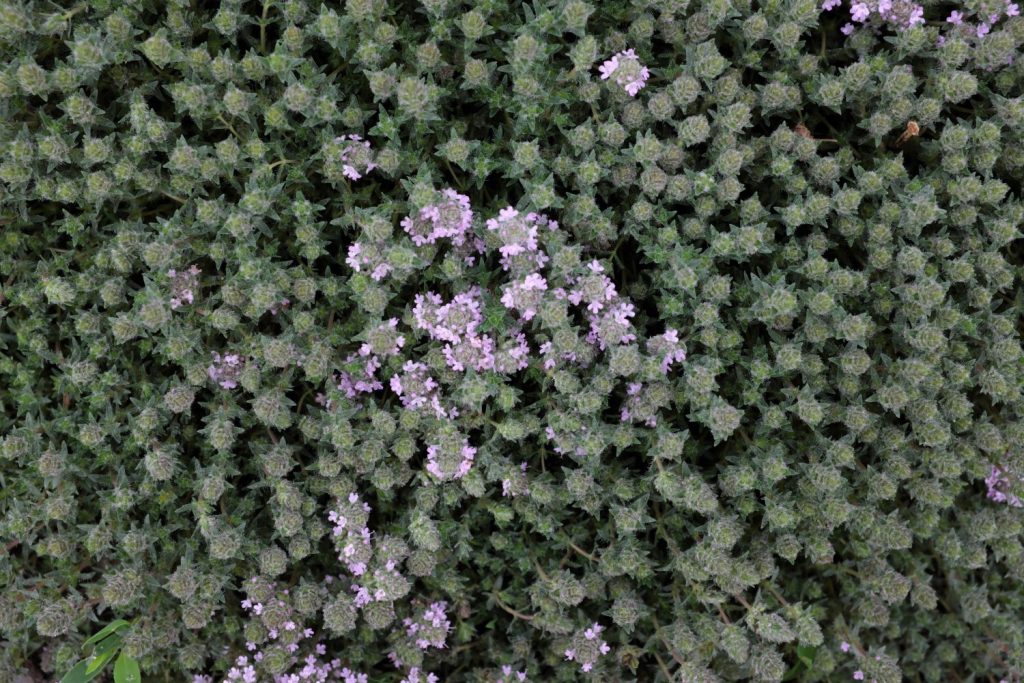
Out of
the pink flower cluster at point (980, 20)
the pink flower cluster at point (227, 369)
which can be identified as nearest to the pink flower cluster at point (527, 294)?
the pink flower cluster at point (227, 369)

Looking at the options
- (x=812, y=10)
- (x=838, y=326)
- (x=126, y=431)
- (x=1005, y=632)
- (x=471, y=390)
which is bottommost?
(x=1005, y=632)

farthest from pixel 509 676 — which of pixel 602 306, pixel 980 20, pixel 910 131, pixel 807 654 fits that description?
pixel 980 20

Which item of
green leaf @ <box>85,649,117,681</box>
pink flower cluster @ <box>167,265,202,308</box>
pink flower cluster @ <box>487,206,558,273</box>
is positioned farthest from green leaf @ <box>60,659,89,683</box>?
pink flower cluster @ <box>487,206,558,273</box>

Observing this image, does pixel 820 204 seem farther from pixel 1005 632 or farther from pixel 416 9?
pixel 1005 632

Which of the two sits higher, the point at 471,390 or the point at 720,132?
the point at 720,132

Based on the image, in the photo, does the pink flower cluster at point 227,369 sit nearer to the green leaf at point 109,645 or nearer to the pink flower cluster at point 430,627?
the green leaf at point 109,645

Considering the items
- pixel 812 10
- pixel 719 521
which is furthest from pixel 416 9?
pixel 719 521

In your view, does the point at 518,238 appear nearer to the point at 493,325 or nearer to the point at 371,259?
the point at 493,325
